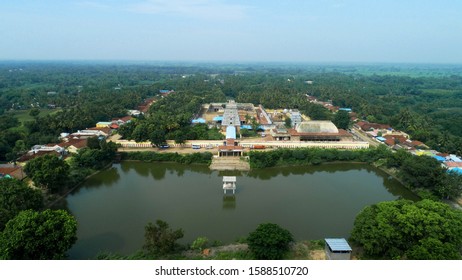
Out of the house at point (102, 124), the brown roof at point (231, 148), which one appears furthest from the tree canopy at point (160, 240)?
the house at point (102, 124)

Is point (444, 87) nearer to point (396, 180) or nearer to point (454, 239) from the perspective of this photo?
point (396, 180)

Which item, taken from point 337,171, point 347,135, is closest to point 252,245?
point 337,171

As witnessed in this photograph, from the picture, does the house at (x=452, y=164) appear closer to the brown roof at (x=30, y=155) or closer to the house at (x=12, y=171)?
the brown roof at (x=30, y=155)

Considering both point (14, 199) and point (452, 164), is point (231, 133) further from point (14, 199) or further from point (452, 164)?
point (14, 199)

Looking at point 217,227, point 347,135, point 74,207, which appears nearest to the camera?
point 217,227

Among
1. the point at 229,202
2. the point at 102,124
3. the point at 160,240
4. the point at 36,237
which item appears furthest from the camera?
the point at 102,124

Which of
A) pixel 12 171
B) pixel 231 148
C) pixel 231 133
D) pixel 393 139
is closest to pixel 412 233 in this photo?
pixel 231 148
